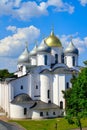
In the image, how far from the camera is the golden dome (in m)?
57.4

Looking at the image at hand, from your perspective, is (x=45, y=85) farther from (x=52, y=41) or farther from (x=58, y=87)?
(x=52, y=41)

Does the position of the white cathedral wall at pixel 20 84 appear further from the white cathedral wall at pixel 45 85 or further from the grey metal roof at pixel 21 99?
the white cathedral wall at pixel 45 85

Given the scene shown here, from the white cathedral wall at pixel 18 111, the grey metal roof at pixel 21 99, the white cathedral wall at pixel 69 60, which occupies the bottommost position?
the white cathedral wall at pixel 18 111

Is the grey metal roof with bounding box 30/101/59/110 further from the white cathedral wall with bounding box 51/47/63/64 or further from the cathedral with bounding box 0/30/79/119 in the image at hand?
the white cathedral wall with bounding box 51/47/63/64

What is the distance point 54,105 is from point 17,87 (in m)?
6.55

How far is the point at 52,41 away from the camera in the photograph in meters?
57.8

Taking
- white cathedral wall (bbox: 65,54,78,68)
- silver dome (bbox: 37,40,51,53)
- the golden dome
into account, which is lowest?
white cathedral wall (bbox: 65,54,78,68)

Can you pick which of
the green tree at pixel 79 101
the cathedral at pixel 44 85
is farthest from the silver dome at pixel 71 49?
the green tree at pixel 79 101

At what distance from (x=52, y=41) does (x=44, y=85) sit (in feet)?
27.8

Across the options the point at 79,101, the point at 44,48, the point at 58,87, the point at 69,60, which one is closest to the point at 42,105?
the point at 58,87

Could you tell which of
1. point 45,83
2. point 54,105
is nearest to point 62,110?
point 54,105

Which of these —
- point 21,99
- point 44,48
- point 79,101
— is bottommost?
point 79,101

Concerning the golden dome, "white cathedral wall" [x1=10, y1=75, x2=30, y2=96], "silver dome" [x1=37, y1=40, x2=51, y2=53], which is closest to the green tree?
"white cathedral wall" [x1=10, y1=75, x2=30, y2=96]

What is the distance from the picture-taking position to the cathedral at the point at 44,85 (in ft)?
167
